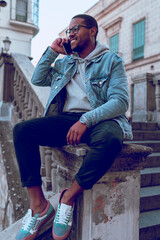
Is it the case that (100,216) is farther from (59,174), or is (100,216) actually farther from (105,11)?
(105,11)

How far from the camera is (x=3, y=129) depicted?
4094 millimetres

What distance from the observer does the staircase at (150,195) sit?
7.73ft

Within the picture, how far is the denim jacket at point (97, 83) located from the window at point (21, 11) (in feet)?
58.9

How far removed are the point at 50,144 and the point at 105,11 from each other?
696 inches

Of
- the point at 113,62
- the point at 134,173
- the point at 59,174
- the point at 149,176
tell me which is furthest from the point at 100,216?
the point at 149,176

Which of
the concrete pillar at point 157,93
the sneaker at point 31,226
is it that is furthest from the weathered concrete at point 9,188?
the concrete pillar at point 157,93

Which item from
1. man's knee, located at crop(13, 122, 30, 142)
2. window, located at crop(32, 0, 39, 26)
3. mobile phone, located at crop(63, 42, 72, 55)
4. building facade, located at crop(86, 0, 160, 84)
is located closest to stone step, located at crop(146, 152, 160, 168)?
mobile phone, located at crop(63, 42, 72, 55)

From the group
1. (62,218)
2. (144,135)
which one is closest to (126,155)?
(62,218)

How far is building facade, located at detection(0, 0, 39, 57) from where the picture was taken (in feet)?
57.8

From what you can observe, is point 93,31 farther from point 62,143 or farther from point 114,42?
point 114,42

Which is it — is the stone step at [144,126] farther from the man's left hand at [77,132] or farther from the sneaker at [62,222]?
the sneaker at [62,222]

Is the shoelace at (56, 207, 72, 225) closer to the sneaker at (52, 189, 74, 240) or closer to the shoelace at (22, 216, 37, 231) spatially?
the sneaker at (52, 189, 74, 240)

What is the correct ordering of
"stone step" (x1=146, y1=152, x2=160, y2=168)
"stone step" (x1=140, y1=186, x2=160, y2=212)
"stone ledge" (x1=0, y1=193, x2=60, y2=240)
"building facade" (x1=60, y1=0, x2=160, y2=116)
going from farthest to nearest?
"building facade" (x1=60, y1=0, x2=160, y2=116) < "stone step" (x1=146, y1=152, x2=160, y2=168) < "stone step" (x1=140, y1=186, x2=160, y2=212) < "stone ledge" (x1=0, y1=193, x2=60, y2=240)

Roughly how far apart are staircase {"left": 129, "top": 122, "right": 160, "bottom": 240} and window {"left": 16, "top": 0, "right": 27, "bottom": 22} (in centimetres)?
1706
